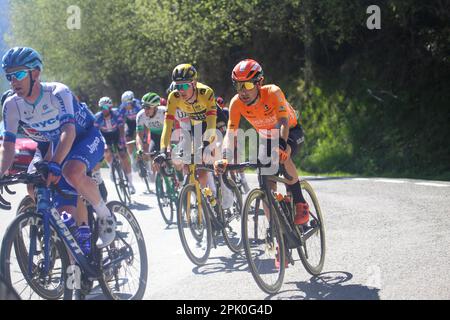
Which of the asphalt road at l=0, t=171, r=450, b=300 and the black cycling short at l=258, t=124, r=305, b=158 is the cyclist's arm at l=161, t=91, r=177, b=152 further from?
the black cycling short at l=258, t=124, r=305, b=158

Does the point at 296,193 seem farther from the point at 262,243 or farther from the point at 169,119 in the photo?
the point at 169,119

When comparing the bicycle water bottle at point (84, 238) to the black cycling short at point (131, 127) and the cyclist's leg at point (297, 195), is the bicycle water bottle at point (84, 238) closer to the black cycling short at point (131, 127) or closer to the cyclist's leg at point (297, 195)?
the cyclist's leg at point (297, 195)

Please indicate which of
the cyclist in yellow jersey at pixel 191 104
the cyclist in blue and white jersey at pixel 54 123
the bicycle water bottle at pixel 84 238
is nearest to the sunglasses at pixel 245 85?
the cyclist in yellow jersey at pixel 191 104

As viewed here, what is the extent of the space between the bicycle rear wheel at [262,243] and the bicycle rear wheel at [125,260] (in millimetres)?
941

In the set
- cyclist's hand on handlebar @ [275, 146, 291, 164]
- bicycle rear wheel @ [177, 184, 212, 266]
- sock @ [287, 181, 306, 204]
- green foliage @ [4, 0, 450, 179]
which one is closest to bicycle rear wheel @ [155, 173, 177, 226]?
bicycle rear wheel @ [177, 184, 212, 266]

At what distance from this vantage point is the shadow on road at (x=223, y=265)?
23.8ft

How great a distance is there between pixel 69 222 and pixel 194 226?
91.3 inches

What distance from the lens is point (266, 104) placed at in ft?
22.6

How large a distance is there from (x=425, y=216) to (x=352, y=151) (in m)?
9.77

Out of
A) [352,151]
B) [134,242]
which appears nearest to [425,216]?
[134,242]

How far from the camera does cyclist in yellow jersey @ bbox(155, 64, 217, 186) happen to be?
8.03m

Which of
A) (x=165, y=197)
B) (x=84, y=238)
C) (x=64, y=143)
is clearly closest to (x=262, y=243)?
(x=84, y=238)

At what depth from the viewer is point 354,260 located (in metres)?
7.39

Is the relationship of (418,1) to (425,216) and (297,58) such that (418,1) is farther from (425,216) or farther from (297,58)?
(425,216)
